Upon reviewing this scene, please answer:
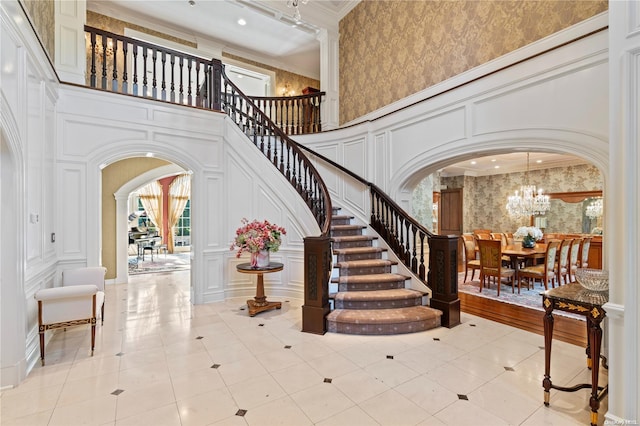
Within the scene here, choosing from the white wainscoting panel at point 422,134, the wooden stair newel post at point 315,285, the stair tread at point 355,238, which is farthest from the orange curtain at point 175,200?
the wooden stair newel post at point 315,285

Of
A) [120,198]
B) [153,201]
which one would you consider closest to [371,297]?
[120,198]

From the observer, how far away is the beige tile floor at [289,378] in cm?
226

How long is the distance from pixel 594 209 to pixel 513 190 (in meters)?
2.28

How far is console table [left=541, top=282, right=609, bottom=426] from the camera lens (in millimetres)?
2145

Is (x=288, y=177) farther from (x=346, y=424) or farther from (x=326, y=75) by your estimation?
(x=346, y=424)

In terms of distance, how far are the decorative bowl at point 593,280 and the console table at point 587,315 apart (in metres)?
0.05

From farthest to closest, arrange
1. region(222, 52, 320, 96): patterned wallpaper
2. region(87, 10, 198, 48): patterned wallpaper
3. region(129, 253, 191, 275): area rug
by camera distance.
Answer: region(222, 52, 320, 96): patterned wallpaper, region(129, 253, 191, 275): area rug, region(87, 10, 198, 48): patterned wallpaper

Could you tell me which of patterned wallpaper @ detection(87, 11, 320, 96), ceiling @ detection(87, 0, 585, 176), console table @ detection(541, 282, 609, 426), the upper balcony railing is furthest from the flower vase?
patterned wallpaper @ detection(87, 11, 320, 96)

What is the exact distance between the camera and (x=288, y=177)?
549 cm

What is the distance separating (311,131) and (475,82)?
4.24m

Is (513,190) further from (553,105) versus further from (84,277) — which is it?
(84,277)

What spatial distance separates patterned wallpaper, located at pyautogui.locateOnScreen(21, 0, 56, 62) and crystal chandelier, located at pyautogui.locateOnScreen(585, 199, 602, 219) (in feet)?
42.6

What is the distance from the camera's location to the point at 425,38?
5.31 meters

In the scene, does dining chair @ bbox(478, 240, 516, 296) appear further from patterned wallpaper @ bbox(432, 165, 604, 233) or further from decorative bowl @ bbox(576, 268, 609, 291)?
patterned wallpaper @ bbox(432, 165, 604, 233)
